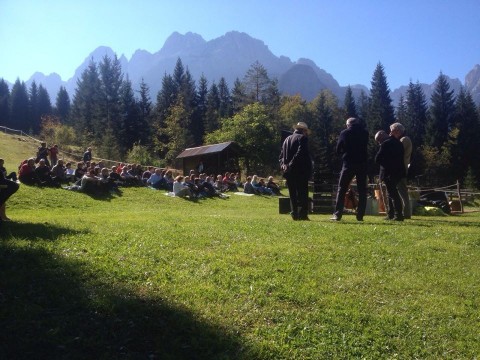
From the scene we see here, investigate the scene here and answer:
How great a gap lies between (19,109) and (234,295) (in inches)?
3663

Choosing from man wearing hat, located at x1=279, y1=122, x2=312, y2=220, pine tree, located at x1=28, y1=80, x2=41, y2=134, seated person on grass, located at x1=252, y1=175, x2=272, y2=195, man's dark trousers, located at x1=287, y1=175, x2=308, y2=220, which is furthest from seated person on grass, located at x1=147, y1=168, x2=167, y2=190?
pine tree, located at x1=28, y1=80, x2=41, y2=134

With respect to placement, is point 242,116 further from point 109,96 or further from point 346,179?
point 346,179

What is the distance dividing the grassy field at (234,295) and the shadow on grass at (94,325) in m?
0.01

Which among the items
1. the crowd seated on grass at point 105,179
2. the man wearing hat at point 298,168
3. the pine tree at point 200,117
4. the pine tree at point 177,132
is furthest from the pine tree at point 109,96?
the man wearing hat at point 298,168

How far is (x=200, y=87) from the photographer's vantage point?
8031cm

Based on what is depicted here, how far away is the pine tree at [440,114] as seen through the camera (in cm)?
6550

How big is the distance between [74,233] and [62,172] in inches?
585

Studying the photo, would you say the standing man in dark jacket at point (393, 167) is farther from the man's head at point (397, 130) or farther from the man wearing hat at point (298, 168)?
the man wearing hat at point (298, 168)

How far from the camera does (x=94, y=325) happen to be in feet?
12.9

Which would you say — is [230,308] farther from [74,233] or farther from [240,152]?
[240,152]

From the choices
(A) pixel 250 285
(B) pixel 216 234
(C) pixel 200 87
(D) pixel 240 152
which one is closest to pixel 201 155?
(D) pixel 240 152

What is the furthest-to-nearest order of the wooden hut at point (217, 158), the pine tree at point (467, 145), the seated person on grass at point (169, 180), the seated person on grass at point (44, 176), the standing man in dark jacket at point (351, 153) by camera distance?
the pine tree at point (467, 145) < the wooden hut at point (217, 158) < the seated person on grass at point (169, 180) < the seated person on grass at point (44, 176) < the standing man in dark jacket at point (351, 153)

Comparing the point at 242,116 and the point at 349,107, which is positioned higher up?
the point at 349,107

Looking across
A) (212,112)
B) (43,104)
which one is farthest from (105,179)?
(43,104)
